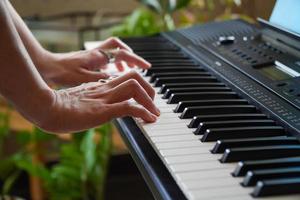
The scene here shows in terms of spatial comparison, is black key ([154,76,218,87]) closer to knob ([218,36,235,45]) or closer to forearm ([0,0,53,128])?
knob ([218,36,235,45])

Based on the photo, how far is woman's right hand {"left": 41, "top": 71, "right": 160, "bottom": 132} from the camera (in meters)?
0.90

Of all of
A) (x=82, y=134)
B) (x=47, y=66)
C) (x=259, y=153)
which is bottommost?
(x=82, y=134)

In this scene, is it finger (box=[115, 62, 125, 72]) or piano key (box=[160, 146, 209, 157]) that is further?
finger (box=[115, 62, 125, 72])

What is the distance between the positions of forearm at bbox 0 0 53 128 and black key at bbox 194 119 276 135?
271 mm

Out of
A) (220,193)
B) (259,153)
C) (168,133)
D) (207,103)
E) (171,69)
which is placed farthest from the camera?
(171,69)

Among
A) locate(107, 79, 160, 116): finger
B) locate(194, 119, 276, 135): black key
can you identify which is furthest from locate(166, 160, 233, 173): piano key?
locate(107, 79, 160, 116): finger

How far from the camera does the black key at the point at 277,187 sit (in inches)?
27.2

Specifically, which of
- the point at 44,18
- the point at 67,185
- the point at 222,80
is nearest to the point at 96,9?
the point at 44,18

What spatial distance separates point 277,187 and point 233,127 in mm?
225

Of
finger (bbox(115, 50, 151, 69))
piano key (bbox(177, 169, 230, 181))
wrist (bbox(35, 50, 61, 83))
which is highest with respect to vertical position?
piano key (bbox(177, 169, 230, 181))

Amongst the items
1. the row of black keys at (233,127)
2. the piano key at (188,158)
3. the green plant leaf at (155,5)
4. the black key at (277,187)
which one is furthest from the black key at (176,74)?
the green plant leaf at (155,5)

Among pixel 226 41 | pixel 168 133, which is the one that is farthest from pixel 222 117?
pixel 226 41

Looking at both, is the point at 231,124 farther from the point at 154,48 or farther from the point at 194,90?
the point at 154,48

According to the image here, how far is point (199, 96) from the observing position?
1.07m
